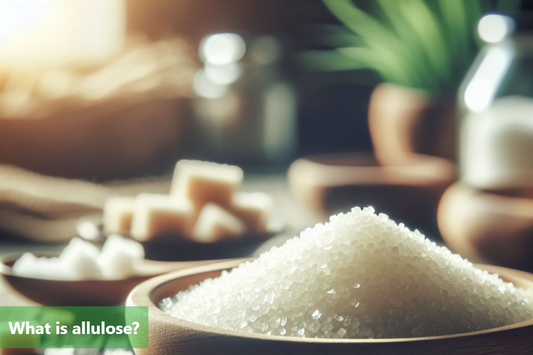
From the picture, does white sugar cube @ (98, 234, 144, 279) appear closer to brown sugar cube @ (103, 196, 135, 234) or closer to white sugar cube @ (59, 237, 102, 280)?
white sugar cube @ (59, 237, 102, 280)

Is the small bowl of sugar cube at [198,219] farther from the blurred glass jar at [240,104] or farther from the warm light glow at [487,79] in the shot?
the blurred glass jar at [240,104]

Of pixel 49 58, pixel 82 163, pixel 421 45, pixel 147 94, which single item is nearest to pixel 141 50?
pixel 147 94

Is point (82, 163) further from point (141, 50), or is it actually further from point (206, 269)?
point (206, 269)

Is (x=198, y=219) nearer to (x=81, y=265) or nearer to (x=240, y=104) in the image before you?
(x=81, y=265)

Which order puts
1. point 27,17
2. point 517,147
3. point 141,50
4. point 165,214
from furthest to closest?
point 27,17 < point 141,50 < point 517,147 < point 165,214

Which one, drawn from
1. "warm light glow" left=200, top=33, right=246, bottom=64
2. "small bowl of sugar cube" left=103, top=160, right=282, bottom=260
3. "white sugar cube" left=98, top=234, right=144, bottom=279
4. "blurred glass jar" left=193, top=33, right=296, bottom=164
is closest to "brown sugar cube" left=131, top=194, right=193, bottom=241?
"small bowl of sugar cube" left=103, top=160, right=282, bottom=260

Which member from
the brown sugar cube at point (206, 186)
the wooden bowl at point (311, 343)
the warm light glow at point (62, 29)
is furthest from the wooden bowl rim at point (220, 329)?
the warm light glow at point (62, 29)
